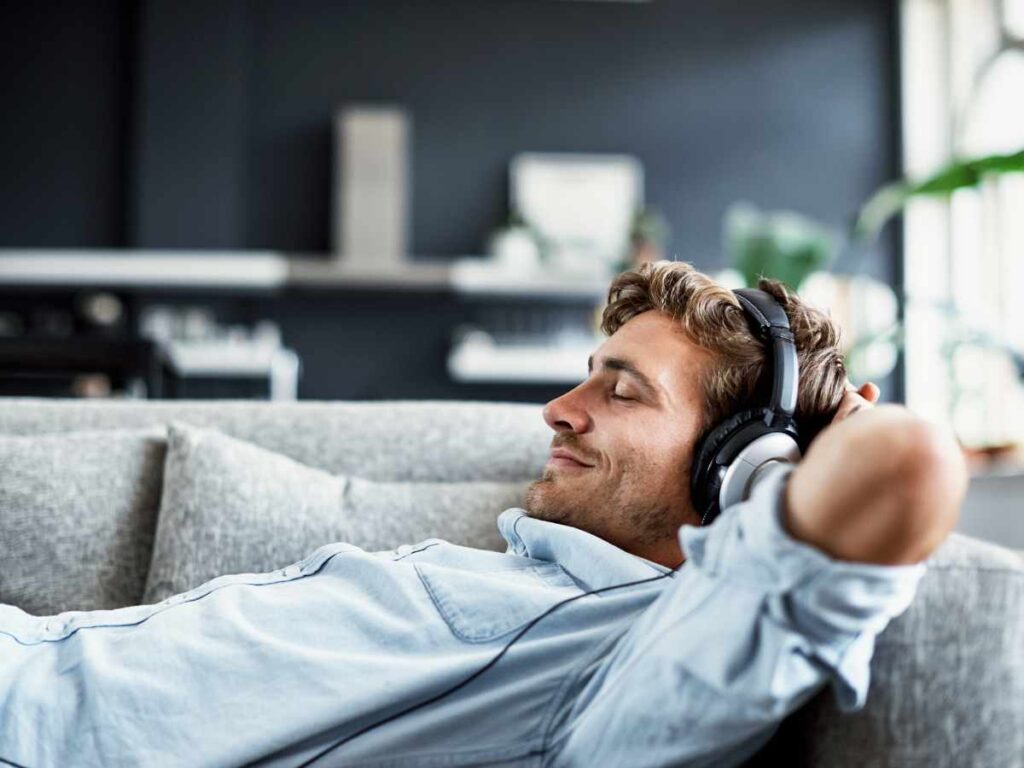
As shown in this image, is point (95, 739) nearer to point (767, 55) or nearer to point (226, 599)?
point (226, 599)

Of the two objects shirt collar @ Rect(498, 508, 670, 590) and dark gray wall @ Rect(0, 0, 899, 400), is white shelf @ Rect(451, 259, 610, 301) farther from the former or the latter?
shirt collar @ Rect(498, 508, 670, 590)

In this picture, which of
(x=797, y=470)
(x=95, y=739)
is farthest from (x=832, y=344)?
(x=95, y=739)

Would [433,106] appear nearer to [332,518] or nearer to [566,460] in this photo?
[332,518]

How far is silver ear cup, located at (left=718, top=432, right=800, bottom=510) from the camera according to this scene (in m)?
1.04

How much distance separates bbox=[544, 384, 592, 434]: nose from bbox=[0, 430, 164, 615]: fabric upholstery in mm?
625

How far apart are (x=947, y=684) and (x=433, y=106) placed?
19.3ft

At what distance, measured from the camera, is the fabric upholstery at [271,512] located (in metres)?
1.39

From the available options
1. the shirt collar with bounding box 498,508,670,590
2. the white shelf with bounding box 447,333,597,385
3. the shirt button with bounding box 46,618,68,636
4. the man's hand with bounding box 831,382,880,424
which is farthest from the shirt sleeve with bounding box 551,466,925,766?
the white shelf with bounding box 447,333,597,385

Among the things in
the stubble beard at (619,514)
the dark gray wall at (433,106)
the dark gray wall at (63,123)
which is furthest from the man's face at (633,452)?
the dark gray wall at (63,123)

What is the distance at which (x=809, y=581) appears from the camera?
75 cm

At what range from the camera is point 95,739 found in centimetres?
97

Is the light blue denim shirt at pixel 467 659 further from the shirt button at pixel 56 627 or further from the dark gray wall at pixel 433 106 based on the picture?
the dark gray wall at pixel 433 106

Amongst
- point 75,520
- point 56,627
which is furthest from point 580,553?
point 75,520

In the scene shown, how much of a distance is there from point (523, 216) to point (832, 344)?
5126 millimetres
